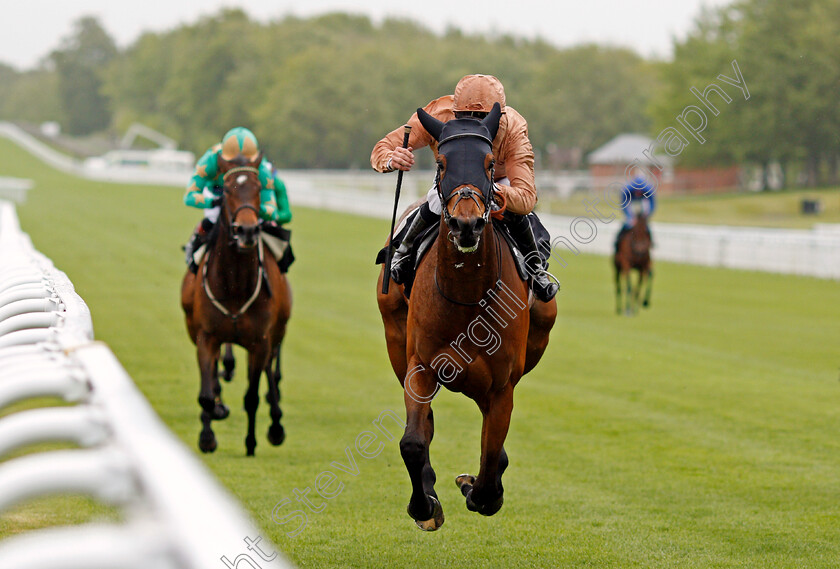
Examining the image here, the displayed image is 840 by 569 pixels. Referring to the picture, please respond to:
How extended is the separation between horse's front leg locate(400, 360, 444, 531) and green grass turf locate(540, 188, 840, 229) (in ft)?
137

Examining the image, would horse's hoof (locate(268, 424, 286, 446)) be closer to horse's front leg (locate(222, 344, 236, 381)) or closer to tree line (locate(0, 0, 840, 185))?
horse's front leg (locate(222, 344, 236, 381))

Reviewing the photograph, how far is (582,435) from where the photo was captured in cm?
927

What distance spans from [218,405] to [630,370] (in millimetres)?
5822

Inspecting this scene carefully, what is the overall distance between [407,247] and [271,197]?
2760 millimetres

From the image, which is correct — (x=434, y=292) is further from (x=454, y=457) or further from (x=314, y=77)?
(x=314, y=77)

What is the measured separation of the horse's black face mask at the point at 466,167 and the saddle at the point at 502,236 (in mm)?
604

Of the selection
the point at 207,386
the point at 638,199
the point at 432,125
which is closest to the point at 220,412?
the point at 207,386

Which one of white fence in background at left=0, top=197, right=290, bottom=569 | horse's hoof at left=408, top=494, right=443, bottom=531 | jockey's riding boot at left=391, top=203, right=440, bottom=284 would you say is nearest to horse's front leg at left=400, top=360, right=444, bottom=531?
horse's hoof at left=408, top=494, right=443, bottom=531

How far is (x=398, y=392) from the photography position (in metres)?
11.4

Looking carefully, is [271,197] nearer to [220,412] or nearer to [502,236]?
[220,412]

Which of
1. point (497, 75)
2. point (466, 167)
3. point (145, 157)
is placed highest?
point (497, 75)

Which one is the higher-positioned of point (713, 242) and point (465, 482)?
point (713, 242)

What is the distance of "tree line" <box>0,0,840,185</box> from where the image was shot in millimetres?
56344

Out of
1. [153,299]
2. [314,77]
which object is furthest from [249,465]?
[314,77]
